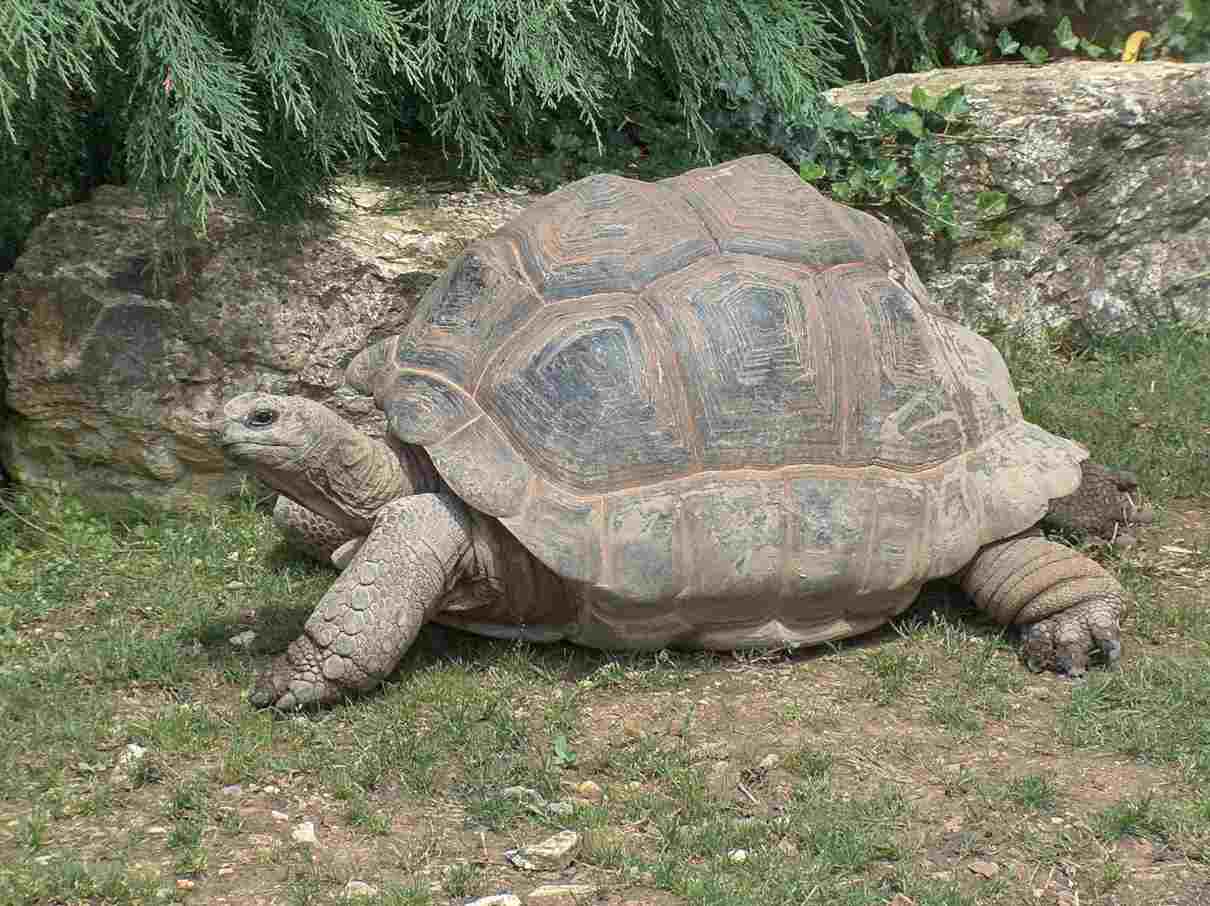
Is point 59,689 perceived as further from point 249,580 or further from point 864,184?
point 864,184

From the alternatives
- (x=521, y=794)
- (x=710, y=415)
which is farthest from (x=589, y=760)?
(x=710, y=415)

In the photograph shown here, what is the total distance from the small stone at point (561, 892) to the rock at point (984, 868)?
2.90 ft

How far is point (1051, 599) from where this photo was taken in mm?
4438

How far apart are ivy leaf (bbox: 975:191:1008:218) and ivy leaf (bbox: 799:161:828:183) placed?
702 millimetres

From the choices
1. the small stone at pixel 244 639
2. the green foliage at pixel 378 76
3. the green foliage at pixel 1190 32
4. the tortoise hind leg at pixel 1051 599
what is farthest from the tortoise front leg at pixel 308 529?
the green foliage at pixel 1190 32

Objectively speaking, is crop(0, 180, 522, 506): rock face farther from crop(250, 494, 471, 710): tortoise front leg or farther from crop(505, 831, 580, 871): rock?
crop(505, 831, 580, 871): rock

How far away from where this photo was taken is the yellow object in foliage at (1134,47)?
25.0 feet

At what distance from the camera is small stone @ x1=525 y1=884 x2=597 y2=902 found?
11.2 feet

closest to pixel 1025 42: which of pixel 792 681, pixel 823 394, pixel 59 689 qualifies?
pixel 823 394

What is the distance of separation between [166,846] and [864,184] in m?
4.12

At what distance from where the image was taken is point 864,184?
253 inches

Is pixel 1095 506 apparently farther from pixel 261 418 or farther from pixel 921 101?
pixel 261 418

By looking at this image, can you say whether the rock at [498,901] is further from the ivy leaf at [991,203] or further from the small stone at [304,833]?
the ivy leaf at [991,203]

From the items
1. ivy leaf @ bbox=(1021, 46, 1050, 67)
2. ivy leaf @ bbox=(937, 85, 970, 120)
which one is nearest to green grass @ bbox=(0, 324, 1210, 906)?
ivy leaf @ bbox=(937, 85, 970, 120)
